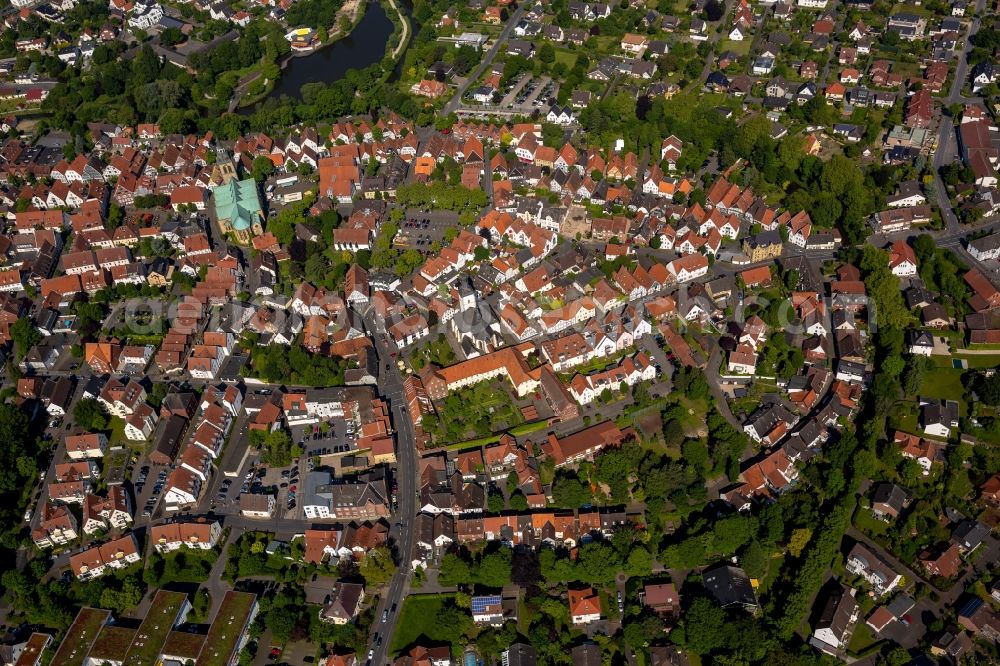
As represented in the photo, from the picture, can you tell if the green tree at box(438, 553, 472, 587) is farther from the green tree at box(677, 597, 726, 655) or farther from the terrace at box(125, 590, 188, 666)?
the terrace at box(125, 590, 188, 666)

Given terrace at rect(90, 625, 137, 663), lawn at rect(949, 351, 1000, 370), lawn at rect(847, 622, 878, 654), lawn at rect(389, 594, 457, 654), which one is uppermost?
lawn at rect(949, 351, 1000, 370)

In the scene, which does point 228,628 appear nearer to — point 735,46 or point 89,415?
point 89,415

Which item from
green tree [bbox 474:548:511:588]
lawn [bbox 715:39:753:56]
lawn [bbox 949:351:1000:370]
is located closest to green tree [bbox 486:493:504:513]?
green tree [bbox 474:548:511:588]

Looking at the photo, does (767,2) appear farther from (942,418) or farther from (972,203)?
(942,418)

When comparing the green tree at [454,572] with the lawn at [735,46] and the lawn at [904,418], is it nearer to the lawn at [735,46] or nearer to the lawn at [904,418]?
the lawn at [904,418]

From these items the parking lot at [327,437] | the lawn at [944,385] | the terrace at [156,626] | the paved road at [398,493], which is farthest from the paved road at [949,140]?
the terrace at [156,626]

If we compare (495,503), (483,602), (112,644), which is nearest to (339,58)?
(495,503)
